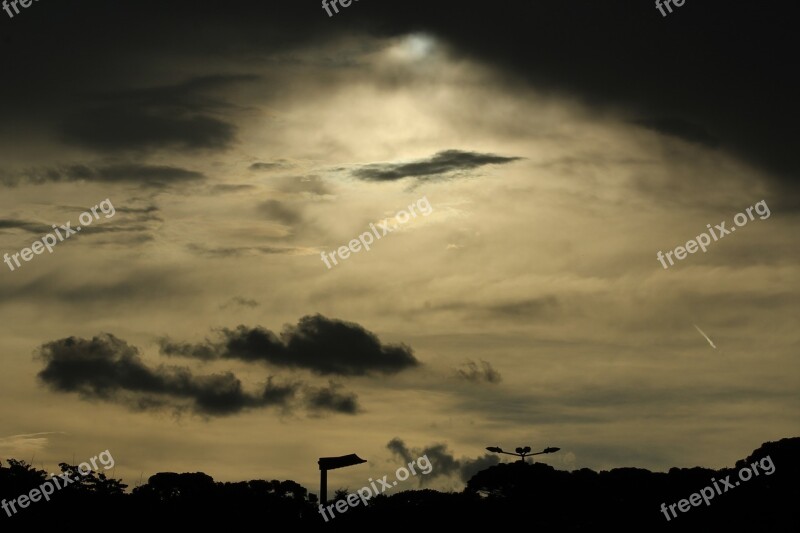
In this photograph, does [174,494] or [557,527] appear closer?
[557,527]

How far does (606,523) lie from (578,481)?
7740mm

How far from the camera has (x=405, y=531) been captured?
76875mm

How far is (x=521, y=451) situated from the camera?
81.2 metres

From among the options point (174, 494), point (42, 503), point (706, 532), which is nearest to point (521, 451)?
point (706, 532)

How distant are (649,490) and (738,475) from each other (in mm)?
7234

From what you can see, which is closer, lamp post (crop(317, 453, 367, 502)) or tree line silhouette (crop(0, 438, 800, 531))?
lamp post (crop(317, 453, 367, 502))

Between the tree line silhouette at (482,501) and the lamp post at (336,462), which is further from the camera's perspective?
the tree line silhouette at (482,501)

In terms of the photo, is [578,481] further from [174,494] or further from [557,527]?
[174,494]

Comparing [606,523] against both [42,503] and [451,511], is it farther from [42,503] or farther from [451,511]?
[42,503]

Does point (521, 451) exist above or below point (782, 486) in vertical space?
above

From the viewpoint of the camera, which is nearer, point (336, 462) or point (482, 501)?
point (336, 462)

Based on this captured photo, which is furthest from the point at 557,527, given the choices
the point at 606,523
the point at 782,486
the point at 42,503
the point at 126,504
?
the point at 42,503

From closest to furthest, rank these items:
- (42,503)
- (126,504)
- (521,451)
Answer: (42,503) → (126,504) → (521,451)

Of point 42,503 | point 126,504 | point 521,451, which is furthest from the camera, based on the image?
point 521,451
